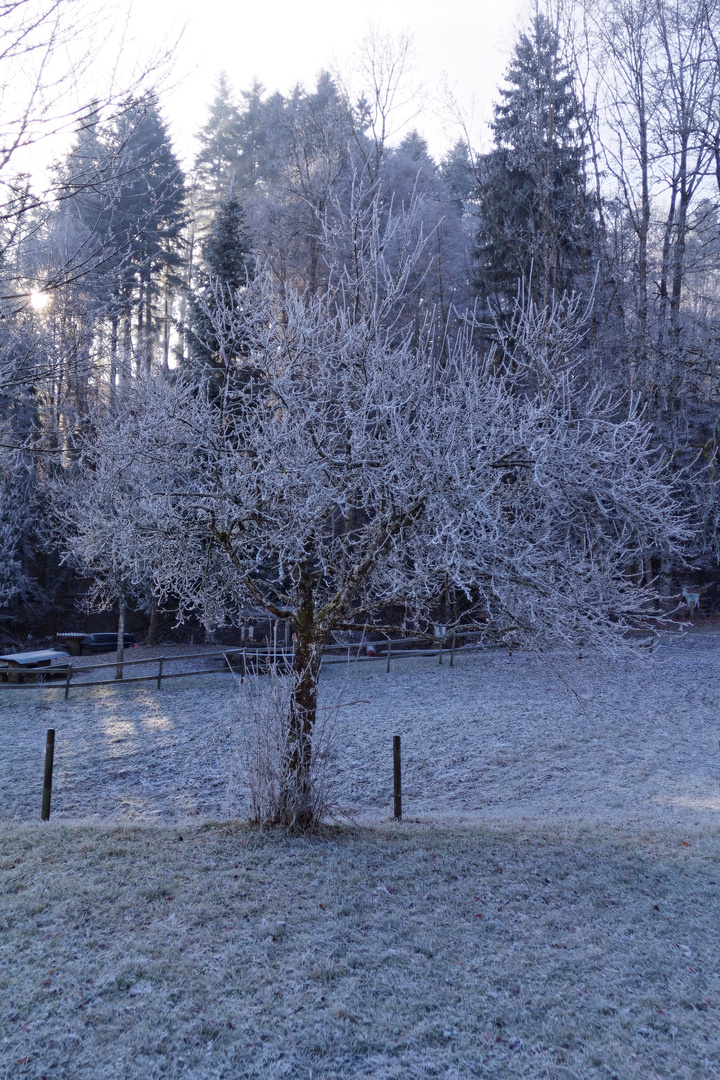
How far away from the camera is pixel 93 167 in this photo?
17.6 feet

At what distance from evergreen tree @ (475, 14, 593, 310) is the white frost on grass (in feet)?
41.3

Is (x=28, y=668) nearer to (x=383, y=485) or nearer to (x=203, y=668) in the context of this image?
(x=203, y=668)

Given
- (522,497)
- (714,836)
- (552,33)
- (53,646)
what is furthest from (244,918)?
(552,33)

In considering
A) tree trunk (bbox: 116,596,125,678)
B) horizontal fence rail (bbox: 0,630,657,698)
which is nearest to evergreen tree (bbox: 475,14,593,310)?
horizontal fence rail (bbox: 0,630,657,698)

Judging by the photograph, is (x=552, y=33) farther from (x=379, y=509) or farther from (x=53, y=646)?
(x=53, y=646)

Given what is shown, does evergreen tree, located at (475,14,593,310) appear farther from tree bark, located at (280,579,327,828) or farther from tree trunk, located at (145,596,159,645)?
tree bark, located at (280,579,327,828)

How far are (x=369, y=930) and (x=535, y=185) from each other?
82.1ft

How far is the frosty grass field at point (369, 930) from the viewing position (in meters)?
3.87

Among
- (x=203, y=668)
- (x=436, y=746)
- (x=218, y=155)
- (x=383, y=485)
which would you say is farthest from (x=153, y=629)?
(x=218, y=155)

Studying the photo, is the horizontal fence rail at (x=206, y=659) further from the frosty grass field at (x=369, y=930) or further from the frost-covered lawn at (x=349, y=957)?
the frost-covered lawn at (x=349, y=957)

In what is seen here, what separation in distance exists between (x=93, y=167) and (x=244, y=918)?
553 cm

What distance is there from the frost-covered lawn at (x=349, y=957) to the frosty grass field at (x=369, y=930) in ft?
0.05

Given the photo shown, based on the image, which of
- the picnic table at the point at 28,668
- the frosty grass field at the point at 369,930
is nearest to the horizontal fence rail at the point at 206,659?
the picnic table at the point at 28,668

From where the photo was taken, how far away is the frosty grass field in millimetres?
3865
